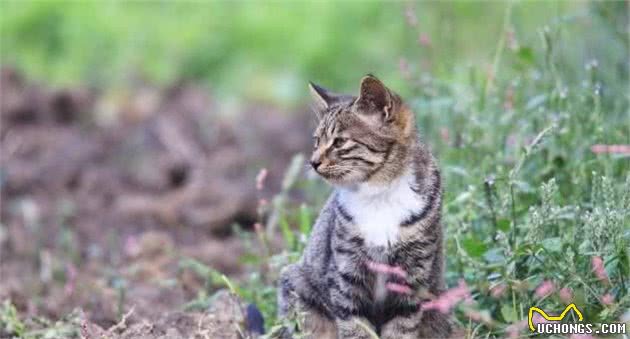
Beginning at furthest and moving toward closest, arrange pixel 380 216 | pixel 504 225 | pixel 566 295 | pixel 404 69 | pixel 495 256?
pixel 404 69 → pixel 504 225 → pixel 495 256 → pixel 380 216 → pixel 566 295

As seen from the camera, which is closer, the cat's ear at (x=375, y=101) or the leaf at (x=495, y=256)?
the cat's ear at (x=375, y=101)

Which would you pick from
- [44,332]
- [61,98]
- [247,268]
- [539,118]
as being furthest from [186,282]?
[61,98]

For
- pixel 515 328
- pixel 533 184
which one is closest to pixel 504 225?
pixel 533 184

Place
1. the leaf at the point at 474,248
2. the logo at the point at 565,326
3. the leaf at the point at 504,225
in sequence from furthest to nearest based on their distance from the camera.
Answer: the leaf at the point at 504,225
the leaf at the point at 474,248
the logo at the point at 565,326

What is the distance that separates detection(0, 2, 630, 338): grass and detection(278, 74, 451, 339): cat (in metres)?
0.15

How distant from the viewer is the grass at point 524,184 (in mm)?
3969

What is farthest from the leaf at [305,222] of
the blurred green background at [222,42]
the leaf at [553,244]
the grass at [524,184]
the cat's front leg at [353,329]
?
the blurred green background at [222,42]

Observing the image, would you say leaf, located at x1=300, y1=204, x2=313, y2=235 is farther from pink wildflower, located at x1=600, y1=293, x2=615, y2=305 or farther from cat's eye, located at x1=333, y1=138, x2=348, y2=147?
pink wildflower, located at x1=600, y1=293, x2=615, y2=305

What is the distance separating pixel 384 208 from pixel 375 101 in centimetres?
35

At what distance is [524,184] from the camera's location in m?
4.63

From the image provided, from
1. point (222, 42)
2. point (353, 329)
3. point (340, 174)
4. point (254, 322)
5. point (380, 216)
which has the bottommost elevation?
point (222, 42)

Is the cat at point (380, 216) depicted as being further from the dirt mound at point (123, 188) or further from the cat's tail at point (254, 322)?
the dirt mound at point (123, 188)

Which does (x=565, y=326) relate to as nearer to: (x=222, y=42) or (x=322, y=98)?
(x=322, y=98)

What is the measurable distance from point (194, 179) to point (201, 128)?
1.09 m
